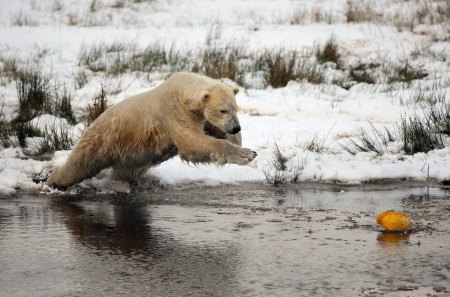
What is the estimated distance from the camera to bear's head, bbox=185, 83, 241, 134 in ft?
22.2

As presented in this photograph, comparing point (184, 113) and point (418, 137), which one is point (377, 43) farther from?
point (184, 113)

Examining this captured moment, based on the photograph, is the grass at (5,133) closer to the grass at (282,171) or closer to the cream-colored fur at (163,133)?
the cream-colored fur at (163,133)

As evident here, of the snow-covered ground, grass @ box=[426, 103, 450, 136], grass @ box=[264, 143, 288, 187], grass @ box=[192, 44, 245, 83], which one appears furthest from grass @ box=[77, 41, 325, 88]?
grass @ box=[264, 143, 288, 187]

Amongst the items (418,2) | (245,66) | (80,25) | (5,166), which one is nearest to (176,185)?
(5,166)

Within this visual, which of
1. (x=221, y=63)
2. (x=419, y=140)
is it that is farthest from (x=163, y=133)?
(x=221, y=63)

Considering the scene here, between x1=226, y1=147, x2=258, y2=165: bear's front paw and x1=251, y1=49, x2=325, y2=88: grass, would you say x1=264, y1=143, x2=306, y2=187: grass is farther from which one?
x1=251, y1=49, x2=325, y2=88: grass

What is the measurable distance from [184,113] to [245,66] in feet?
24.6

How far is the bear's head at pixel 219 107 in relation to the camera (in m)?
6.78

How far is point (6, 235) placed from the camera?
17.9 feet

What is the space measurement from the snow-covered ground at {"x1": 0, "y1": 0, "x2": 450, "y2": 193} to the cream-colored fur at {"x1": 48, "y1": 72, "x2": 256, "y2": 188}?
12.2 inches

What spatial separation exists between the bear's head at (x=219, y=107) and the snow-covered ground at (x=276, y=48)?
123 cm

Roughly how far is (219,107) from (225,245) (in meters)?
1.94

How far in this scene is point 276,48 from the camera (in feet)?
52.4

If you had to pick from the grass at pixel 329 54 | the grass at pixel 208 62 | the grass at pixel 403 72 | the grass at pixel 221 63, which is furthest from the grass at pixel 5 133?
the grass at pixel 329 54
